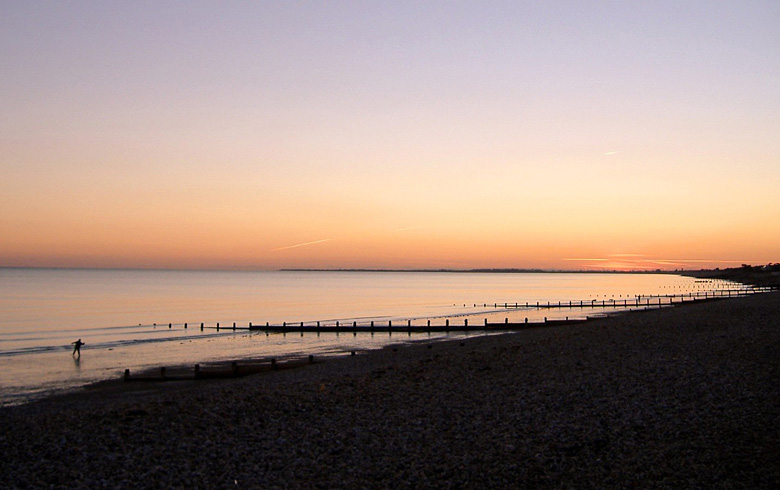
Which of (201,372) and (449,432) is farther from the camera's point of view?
(201,372)

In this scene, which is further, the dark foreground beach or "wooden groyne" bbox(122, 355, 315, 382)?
"wooden groyne" bbox(122, 355, 315, 382)

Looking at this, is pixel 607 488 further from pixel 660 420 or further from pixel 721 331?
pixel 721 331

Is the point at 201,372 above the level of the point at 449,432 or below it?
below

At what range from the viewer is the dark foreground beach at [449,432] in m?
12.2

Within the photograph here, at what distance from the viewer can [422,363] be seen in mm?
27875

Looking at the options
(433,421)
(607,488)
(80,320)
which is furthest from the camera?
(80,320)

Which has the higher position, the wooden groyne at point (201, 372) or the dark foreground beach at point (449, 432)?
the dark foreground beach at point (449, 432)

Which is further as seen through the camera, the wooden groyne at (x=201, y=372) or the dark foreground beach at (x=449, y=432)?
the wooden groyne at (x=201, y=372)

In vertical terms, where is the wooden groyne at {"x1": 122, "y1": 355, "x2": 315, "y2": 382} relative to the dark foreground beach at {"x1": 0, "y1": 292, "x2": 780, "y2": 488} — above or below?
below

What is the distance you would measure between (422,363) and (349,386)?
626 centimetres

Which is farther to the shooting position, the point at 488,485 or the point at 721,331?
the point at 721,331

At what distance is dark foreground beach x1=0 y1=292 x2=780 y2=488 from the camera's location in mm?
12219

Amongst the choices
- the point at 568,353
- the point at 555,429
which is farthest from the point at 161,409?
the point at 568,353

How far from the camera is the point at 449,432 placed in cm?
1545
